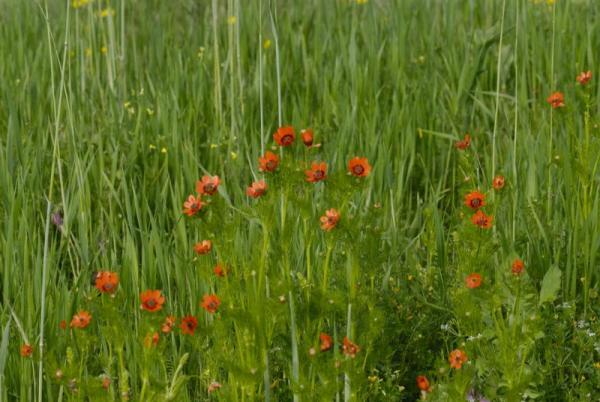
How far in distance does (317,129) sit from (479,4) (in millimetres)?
1355

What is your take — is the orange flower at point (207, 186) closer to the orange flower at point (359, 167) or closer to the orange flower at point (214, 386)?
the orange flower at point (359, 167)

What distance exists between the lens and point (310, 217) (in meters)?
1.77

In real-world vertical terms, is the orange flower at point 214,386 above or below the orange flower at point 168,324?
below

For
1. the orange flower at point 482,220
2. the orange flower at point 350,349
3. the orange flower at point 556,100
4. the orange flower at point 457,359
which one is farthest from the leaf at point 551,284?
the orange flower at point 556,100

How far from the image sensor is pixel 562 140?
2.78m

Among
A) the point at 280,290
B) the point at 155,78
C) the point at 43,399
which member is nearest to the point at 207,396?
the point at 43,399

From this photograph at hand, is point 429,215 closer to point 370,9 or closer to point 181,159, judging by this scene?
point 181,159

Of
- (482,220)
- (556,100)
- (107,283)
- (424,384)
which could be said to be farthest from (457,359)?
(556,100)

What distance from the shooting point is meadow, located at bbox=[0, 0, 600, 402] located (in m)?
1.72

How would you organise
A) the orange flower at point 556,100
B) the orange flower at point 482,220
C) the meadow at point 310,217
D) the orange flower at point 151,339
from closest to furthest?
the orange flower at point 151,339 → the meadow at point 310,217 → the orange flower at point 482,220 → the orange flower at point 556,100

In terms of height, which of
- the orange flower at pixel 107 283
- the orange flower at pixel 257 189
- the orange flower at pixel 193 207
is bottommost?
the orange flower at pixel 107 283

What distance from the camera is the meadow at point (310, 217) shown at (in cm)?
172

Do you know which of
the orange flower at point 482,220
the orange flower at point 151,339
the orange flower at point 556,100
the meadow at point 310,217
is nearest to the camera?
the orange flower at point 151,339

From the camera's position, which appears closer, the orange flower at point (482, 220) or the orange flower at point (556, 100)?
the orange flower at point (482, 220)
